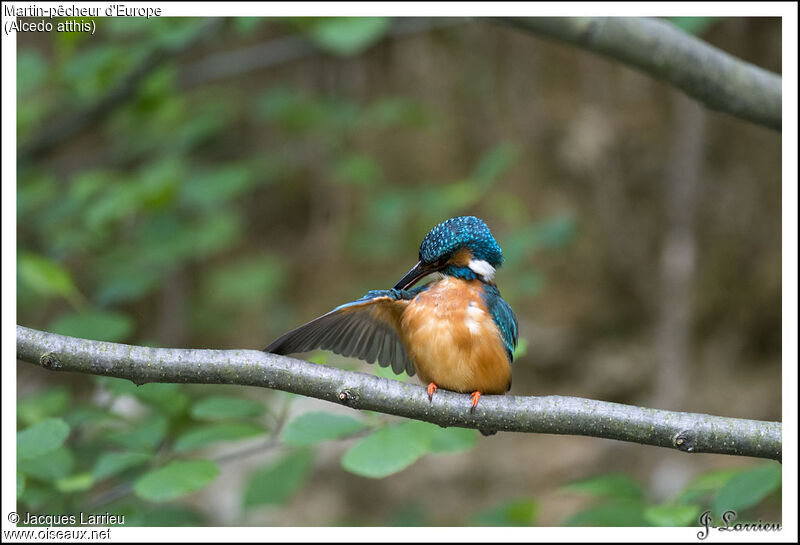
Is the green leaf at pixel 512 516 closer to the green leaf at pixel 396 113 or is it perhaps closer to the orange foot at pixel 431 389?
the orange foot at pixel 431 389

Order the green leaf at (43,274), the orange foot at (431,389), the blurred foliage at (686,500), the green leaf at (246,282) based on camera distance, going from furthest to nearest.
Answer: the green leaf at (246,282) → the green leaf at (43,274) → the blurred foliage at (686,500) → the orange foot at (431,389)

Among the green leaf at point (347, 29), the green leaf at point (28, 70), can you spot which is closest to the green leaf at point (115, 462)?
the green leaf at point (347, 29)

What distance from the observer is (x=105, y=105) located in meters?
3.25

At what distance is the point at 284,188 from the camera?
4.69m

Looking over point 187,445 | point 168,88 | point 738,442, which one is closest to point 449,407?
point 738,442

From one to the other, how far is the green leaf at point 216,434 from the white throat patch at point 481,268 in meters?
0.87

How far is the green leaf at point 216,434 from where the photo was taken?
7.13 feet

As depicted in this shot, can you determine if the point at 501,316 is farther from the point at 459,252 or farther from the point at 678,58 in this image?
the point at 678,58

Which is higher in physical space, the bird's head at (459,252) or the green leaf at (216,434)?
the bird's head at (459,252)

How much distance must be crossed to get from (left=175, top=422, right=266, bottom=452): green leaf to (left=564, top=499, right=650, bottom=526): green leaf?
42.4 inches

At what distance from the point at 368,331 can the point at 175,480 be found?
67 cm

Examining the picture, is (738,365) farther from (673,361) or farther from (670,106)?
(670,106)

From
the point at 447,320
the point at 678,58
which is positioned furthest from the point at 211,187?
the point at 678,58

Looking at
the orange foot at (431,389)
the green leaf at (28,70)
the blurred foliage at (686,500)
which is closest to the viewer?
the orange foot at (431,389)
